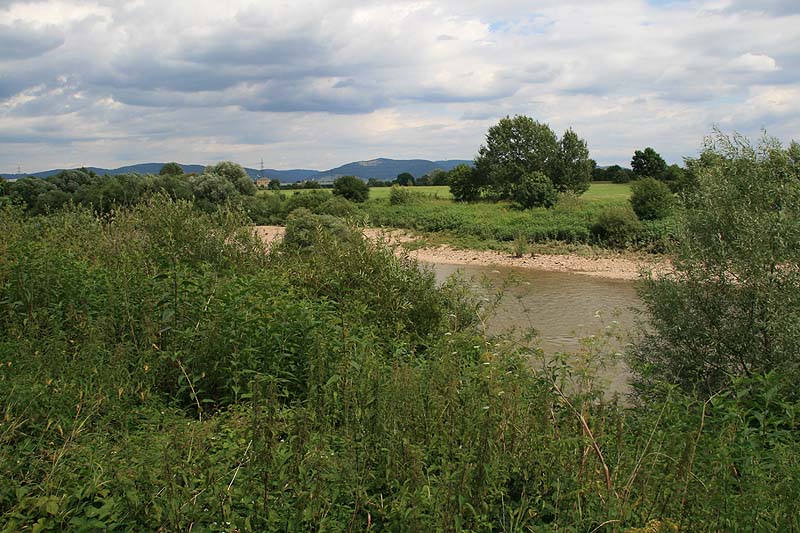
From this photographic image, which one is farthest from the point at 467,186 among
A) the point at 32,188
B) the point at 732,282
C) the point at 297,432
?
the point at 297,432

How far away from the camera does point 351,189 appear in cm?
4900

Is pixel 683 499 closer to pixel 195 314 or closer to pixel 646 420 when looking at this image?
pixel 646 420

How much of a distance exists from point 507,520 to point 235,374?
2593 mm

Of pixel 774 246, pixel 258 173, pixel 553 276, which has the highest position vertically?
pixel 258 173

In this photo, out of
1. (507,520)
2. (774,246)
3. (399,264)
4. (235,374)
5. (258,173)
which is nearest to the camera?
(507,520)

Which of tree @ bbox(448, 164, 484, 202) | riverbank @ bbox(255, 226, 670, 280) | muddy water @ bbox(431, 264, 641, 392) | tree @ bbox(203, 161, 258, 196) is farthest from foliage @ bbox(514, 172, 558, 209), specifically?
tree @ bbox(203, 161, 258, 196)

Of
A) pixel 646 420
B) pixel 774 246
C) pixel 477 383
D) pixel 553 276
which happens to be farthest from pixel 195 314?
pixel 553 276

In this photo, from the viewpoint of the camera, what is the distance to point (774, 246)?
8180 millimetres

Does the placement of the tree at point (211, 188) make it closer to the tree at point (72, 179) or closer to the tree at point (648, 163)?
the tree at point (72, 179)

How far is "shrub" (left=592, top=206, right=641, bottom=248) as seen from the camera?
2969cm

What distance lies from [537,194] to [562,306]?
21.7 metres

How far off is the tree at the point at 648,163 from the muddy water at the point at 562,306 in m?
34.0

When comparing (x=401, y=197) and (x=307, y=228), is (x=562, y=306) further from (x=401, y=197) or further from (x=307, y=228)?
(x=401, y=197)

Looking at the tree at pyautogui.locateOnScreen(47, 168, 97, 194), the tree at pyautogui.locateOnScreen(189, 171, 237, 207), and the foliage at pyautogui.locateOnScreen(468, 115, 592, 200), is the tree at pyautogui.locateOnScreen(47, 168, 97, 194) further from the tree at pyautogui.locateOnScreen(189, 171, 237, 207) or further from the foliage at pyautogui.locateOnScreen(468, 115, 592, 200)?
the foliage at pyautogui.locateOnScreen(468, 115, 592, 200)
